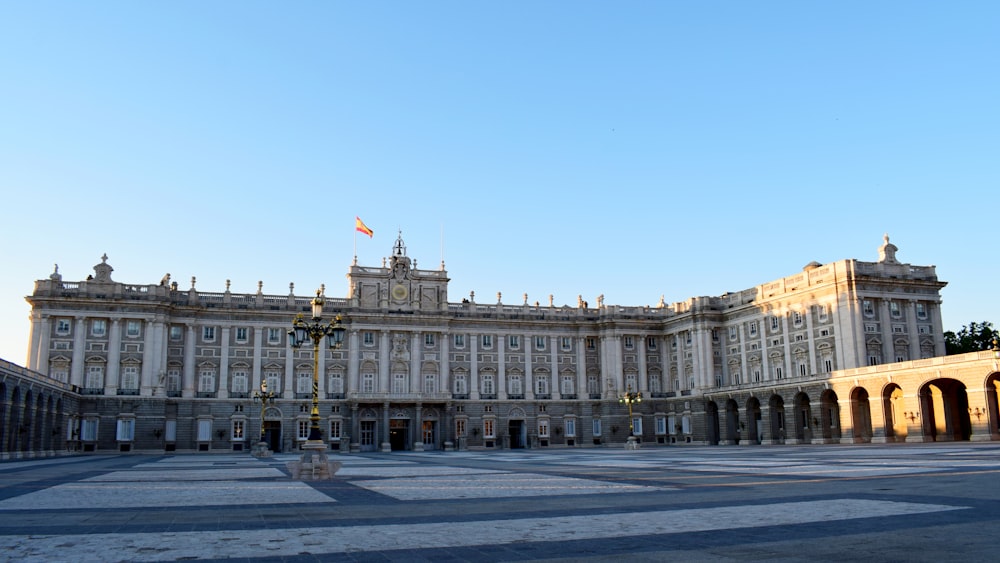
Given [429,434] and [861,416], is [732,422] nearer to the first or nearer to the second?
[861,416]

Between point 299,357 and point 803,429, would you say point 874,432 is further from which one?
point 299,357

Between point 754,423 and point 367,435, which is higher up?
point 754,423

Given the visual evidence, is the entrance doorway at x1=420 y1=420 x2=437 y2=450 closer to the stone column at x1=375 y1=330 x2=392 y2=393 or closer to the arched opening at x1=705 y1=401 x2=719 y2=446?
the stone column at x1=375 y1=330 x2=392 y2=393

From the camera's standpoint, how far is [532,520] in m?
13.5

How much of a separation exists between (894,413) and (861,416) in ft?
8.13

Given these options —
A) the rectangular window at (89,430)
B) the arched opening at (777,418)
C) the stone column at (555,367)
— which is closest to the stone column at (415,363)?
the stone column at (555,367)

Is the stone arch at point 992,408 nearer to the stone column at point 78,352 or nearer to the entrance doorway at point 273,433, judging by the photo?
the entrance doorway at point 273,433

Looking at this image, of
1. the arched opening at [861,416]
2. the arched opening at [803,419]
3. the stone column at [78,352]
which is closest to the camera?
the arched opening at [861,416]

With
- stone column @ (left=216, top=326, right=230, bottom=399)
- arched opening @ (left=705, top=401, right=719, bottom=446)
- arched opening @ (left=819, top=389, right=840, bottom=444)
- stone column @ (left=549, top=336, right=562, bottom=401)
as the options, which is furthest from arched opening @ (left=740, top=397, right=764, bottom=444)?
stone column @ (left=216, top=326, right=230, bottom=399)

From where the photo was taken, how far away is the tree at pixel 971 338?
8556 cm

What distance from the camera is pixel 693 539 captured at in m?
10.9

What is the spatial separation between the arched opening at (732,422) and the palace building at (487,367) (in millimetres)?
175

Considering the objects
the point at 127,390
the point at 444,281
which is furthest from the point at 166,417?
the point at 444,281

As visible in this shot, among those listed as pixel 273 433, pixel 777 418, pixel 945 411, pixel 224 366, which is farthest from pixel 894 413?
pixel 224 366
